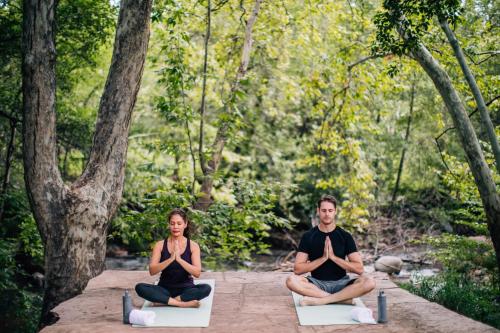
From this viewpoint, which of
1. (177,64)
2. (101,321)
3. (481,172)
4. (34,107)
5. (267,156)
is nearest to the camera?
(101,321)

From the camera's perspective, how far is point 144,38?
21.1 ft

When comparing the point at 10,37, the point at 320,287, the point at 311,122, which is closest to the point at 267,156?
the point at 311,122

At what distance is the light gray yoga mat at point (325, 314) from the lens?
188 inches

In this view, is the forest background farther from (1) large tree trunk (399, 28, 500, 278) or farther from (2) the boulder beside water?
(2) the boulder beside water

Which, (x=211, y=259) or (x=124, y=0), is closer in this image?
(x=124, y=0)

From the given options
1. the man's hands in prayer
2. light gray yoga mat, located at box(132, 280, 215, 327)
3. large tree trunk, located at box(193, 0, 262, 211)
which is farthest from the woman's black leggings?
large tree trunk, located at box(193, 0, 262, 211)

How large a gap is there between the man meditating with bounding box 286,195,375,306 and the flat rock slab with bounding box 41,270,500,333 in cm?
28

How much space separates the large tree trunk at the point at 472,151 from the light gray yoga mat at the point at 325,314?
2527mm

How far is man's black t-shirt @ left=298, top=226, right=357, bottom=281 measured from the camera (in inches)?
219

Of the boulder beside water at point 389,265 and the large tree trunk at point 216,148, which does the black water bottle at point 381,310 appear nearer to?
the large tree trunk at point 216,148

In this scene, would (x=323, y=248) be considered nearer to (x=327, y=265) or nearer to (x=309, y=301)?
(x=327, y=265)

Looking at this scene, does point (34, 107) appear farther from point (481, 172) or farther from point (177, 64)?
point (481, 172)

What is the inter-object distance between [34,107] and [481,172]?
5784mm

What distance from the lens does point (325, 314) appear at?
5.03 meters
